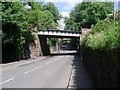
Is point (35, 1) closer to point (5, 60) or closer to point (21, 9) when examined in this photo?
point (21, 9)

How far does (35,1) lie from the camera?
197ft

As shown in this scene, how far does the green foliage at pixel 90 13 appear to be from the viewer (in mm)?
100125

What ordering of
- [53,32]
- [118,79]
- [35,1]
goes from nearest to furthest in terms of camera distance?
[118,79], [35,1], [53,32]

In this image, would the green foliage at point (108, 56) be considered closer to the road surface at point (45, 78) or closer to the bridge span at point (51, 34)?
the road surface at point (45, 78)

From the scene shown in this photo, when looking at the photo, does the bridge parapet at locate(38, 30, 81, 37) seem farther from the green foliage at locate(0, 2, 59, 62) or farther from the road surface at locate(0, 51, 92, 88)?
the road surface at locate(0, 51, 92, 88)

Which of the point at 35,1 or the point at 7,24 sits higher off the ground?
the point at 35,1

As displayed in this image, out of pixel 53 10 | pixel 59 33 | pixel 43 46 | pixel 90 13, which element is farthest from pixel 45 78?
pixel 53 10

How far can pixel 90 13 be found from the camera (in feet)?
338

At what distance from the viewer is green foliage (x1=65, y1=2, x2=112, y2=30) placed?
100 metres

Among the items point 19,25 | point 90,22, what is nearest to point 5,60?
point 19,25

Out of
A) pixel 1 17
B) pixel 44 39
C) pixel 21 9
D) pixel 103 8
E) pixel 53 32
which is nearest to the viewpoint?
pixel 1 17

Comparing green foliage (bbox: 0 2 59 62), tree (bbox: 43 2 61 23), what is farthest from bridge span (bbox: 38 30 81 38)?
tree (bbox: 43 2 61 23)

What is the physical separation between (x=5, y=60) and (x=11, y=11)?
836cm

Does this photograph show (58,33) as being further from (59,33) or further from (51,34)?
(51,34)
